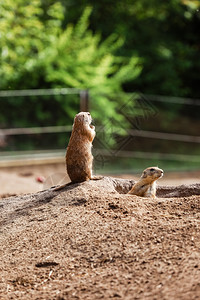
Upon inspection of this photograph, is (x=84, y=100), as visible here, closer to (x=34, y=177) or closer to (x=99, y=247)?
(x=34, y=177)

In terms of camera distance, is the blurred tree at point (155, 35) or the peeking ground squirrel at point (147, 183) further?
the blurred tree at point (155, 35)

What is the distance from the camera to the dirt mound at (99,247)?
11.3 feet

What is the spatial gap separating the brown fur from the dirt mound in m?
0.16

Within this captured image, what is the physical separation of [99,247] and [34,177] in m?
7.04

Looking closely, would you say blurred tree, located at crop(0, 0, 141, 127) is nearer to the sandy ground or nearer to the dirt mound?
the sandy ground

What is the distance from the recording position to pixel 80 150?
5238mm

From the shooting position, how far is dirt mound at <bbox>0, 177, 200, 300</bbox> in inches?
135

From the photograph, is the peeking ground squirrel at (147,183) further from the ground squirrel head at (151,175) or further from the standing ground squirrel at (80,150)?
the standing ground squirrel at (80,150)

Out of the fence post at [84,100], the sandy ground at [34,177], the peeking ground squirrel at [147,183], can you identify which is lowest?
the sandy ground at [34,177]

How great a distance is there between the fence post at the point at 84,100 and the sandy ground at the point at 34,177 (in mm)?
1439

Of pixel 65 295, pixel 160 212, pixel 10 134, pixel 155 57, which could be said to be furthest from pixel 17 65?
pixel 65 295

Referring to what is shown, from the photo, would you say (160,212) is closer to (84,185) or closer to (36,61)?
(84,185)

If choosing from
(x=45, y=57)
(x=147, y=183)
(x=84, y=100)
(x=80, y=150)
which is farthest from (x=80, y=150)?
(x=45, y=57)

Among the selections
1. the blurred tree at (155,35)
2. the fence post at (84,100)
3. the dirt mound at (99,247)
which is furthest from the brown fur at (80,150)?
the blurred tree at (155,35)
